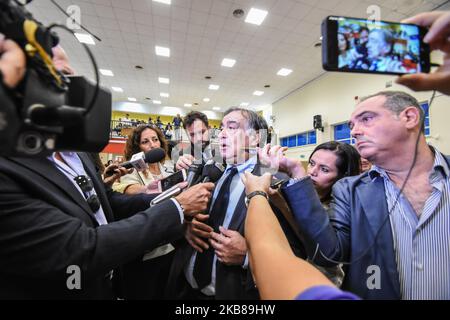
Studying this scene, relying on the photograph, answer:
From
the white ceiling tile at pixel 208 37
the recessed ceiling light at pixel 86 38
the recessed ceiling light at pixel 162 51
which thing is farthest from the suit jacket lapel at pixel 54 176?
the recessed ceiling light at pixel 86 38

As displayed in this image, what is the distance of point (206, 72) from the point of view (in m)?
7.95

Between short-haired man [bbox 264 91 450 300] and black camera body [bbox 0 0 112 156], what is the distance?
0.79 metres

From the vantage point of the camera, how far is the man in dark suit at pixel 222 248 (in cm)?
105

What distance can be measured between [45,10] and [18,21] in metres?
6.62

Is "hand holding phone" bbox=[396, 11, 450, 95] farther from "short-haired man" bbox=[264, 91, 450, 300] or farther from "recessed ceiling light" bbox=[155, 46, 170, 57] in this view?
"recessed ceiling light" bbox=[155, 46, 170, 57]

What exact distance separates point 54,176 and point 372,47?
115cm

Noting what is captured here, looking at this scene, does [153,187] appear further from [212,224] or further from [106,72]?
[106,72]

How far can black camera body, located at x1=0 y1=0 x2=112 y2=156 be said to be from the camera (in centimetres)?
42

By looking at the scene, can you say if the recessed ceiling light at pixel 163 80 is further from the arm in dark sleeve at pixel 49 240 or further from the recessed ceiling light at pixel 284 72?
the arm in dark sleeve at pixel 49 240

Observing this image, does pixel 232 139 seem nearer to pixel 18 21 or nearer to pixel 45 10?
pixel 18 21

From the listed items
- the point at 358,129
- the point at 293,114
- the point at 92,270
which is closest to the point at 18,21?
the point at 92,270

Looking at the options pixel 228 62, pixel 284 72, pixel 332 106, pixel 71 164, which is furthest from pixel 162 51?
pixel 71 164

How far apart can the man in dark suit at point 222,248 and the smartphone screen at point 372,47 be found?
2.23 feet

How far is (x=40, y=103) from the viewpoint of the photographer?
0.45 meters
